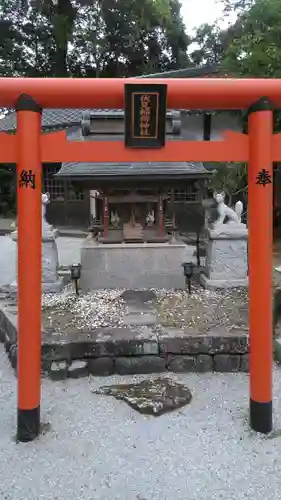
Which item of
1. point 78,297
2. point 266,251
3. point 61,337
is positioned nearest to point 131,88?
point 266,251

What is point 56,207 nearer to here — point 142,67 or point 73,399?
point 142,67

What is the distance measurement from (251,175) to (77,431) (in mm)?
2763

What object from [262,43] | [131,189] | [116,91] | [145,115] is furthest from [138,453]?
[262,43]

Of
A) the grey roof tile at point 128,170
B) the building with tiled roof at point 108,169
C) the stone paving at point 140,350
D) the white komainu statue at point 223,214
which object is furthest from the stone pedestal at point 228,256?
the stone paving at point 140,350

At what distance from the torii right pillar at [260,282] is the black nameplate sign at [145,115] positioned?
784 millimetres

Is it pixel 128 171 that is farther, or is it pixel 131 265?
pixel 131 265

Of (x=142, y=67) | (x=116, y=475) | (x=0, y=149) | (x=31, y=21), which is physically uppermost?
(x=31, y=21)

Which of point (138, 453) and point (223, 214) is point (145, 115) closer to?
point (138, 453)

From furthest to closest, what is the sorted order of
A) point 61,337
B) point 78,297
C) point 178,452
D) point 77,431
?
point 78,297 < point 61,337 < point 77,431 < point 178,452

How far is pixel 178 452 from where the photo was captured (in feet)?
10.7

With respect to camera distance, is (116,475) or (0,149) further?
(0,149)

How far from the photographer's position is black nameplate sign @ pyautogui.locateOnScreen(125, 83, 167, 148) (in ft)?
10.8

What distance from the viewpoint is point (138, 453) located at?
325 centimetres

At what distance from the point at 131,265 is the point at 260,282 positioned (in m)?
3.78
